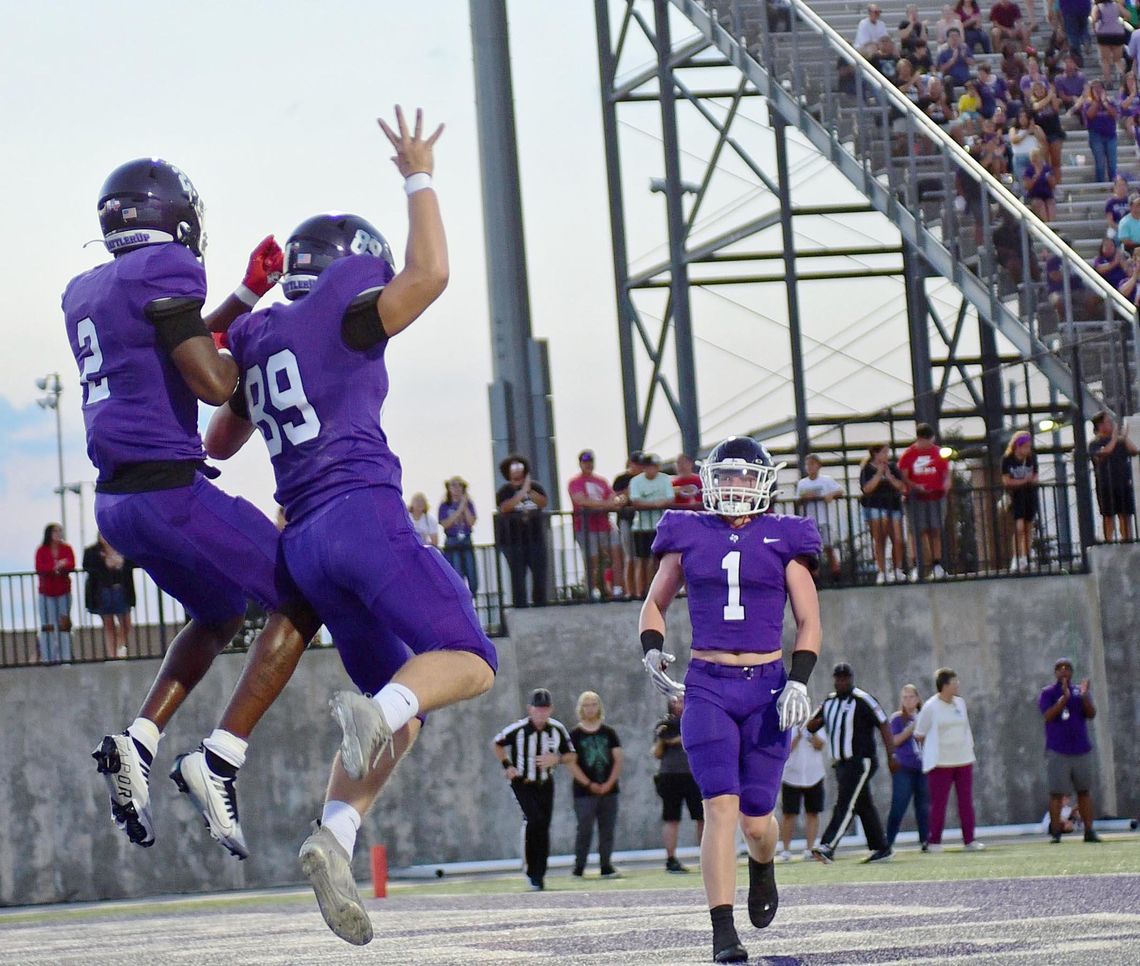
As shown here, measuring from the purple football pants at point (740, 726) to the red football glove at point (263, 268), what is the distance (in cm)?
303

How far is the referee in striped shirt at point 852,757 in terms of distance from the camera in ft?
64.8

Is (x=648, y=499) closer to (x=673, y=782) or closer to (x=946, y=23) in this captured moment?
(x=673, y=782)

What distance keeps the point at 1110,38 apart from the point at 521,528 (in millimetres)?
10744

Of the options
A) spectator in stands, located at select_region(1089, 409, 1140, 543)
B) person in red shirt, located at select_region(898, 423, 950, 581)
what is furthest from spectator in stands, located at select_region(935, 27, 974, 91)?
spectator in stands, located at select_region(1089, 409, 1140, 543)

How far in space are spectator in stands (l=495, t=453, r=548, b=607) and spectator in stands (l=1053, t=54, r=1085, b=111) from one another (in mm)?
9296

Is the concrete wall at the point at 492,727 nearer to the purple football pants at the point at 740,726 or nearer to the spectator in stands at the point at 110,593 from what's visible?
the spectator in stands at the point at 110,593

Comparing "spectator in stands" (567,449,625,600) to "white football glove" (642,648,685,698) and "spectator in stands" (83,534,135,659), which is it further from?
"white football glove" (642,648,685,698)

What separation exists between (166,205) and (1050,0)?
25643 millimetres

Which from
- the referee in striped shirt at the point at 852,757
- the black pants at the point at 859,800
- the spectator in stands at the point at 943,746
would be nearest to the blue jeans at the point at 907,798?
the spectator in stands at the point at 943,746

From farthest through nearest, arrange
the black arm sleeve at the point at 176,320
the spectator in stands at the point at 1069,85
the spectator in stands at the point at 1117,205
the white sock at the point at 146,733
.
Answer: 1. the spectator in stands at the point at 1069,85
2. the spectator in stands at the point at 1117,205
3. the white sock at the point at 146,733
4. the black arm sleeve at the point at 176,320

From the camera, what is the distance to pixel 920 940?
9.52 m

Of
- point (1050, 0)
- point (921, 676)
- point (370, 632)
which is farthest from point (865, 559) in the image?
point (370, 632)

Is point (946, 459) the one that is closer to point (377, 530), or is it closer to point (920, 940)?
point (920, 940)

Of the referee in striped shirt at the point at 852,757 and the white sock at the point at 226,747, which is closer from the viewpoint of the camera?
the white sock at the point at 226,747
